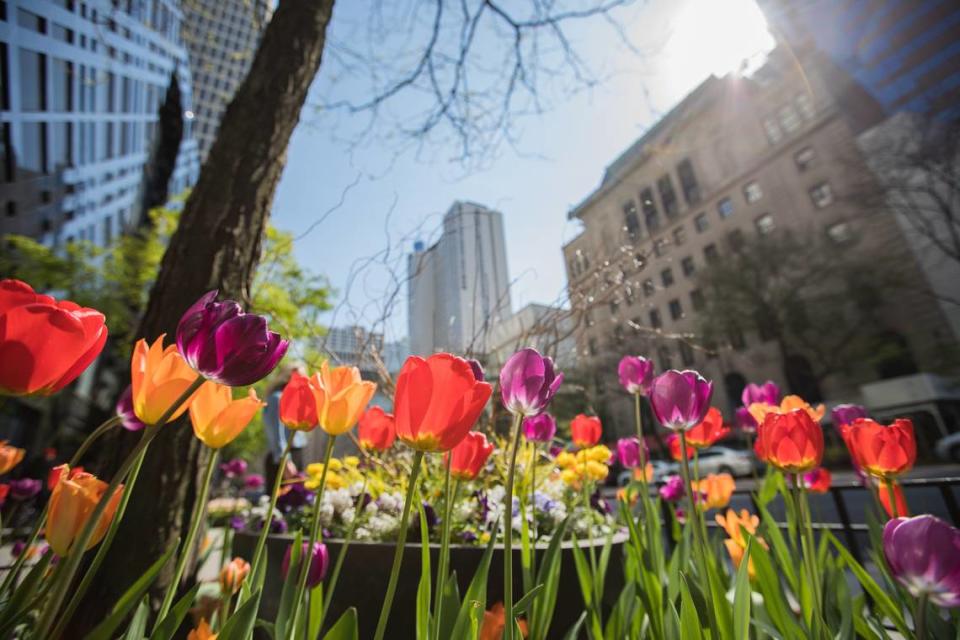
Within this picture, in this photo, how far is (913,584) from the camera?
0.73m

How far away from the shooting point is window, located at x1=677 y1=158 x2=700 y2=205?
3006cm

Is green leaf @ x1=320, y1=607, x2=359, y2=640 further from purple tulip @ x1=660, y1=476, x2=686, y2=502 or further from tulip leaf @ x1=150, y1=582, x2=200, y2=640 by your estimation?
purple tulip @ x1=660, y1=476, x2=686, y2=502

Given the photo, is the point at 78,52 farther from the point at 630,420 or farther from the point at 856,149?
the point at 856,149

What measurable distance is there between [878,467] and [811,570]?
40 centimetres

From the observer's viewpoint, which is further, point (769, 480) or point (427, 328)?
point (427, 328)

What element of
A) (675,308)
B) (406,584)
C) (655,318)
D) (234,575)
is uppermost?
(675,308)

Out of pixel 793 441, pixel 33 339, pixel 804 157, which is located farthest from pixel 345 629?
pixel 804 157

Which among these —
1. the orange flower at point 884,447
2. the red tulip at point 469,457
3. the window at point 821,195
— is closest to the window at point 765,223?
the window at point 821,195

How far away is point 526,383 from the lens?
0.81 m

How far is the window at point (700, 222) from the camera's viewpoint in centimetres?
2863

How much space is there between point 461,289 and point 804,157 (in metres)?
29.0

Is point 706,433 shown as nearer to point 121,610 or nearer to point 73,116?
point 121,610

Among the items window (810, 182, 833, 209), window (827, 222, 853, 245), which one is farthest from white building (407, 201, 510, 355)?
window (810, 182, 833, 209)

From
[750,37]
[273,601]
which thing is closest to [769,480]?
[273,601]
